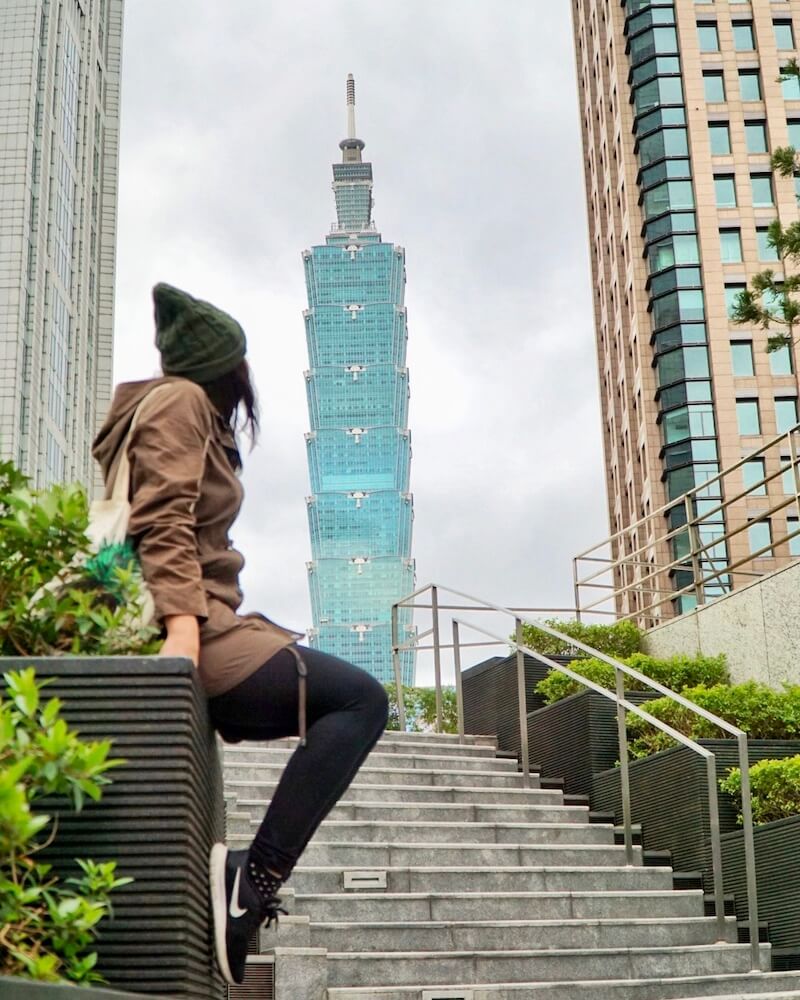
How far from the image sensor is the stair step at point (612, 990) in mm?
5375

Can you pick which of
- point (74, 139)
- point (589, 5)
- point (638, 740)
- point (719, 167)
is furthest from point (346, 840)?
point (589, 5)

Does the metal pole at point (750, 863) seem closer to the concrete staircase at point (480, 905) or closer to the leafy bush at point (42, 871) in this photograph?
→ the concrete staircase at point (480, 905)

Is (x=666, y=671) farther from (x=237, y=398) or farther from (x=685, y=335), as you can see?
(x=685, y=335)

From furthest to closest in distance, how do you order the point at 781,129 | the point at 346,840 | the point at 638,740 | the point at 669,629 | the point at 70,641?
1. the point at 781,129
2. the point at 669,629
3. the point at 638,740
4. the point at 346,840
5. the point at 70,641

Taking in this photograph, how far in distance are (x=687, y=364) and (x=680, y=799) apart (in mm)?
47998

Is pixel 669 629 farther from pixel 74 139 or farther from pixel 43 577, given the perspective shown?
pixel 74 139

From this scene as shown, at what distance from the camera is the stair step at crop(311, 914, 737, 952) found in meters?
5.93

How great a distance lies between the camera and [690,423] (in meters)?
53.2

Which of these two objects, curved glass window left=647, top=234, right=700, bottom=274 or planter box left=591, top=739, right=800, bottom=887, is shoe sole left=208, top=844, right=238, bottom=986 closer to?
planter box left=591, top=739, right=800, bottom=887

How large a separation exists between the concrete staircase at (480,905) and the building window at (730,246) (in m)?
49.2

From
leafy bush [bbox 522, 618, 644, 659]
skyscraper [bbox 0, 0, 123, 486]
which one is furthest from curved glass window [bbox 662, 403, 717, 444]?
leafy bush [bbox 522, 618, 644, 659]

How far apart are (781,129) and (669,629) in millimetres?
46461

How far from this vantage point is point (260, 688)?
9.82ft

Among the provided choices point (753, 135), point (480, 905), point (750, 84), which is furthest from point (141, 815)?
point (750, 84)
